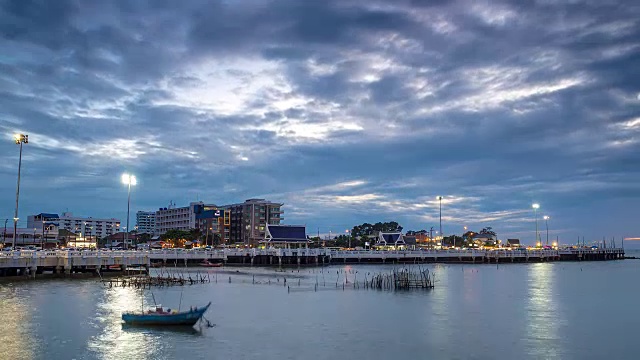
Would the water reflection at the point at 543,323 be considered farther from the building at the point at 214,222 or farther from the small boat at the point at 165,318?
the building at the point at 214,222

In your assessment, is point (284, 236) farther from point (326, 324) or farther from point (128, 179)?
point (326, 324)

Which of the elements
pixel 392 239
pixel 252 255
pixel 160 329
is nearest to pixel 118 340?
pixel 160 329

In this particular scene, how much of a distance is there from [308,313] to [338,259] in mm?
75212

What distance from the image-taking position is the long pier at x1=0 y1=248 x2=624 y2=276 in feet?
221

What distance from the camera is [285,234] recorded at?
387ft

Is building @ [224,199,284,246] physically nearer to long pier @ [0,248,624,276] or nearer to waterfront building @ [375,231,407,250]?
waterfront building @ [375,231,407,250]

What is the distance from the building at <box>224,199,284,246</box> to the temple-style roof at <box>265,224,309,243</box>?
50.8 metres

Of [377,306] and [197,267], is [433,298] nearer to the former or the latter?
[377,306]

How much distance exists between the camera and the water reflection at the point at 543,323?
32.8 meters

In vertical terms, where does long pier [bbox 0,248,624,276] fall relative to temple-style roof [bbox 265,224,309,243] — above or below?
below

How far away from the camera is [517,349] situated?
32.8 m

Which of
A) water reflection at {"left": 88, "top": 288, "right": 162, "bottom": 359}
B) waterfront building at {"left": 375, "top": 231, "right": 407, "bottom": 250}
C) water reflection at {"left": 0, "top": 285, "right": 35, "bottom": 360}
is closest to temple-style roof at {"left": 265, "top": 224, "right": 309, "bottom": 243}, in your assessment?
waterfront building at {"left": 375, "top": 231, "right": 407, "bottom": 250}

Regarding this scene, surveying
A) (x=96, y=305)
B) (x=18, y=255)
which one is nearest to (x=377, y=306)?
(x=96, y=305)

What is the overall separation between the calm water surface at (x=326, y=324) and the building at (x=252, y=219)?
361 feet
